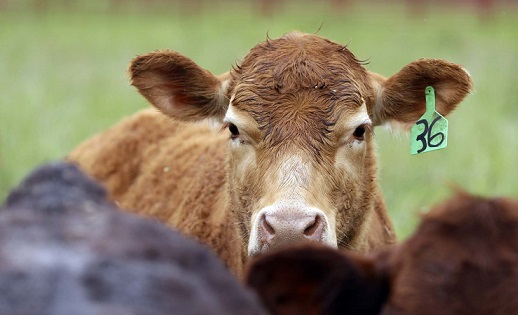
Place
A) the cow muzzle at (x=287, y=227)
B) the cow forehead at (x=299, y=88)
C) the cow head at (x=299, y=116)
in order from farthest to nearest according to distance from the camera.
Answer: the cow forehead at (x=299, y=88), the cow head at (x=299, y=116), the cow muzzle at (x=287, y=227)

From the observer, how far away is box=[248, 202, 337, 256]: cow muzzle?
4.39 metres

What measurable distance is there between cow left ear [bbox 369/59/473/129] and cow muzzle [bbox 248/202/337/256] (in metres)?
1.07

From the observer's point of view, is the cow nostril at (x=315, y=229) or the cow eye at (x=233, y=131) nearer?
the cow nostril at (x=315, y=229)

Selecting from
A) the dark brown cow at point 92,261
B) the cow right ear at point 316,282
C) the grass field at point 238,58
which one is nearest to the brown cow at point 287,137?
the grass field at point 238,58

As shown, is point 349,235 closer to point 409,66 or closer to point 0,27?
point 409,66

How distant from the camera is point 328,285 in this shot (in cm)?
235

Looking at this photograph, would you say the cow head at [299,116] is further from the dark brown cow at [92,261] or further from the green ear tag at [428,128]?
the dark brown cow at [92,261]

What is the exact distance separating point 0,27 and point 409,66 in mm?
26179

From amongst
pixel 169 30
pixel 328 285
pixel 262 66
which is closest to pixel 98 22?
pixel 169 30

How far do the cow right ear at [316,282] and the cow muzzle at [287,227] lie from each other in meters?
1.91

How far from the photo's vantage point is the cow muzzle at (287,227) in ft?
14.4

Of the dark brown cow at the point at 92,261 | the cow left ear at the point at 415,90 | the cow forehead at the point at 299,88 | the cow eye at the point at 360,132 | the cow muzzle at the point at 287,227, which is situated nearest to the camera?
the dark brown cow at the point at 92,261

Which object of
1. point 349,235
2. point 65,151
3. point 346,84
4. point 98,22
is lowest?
point 98,22

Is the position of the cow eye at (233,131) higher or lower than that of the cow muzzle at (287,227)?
higher
